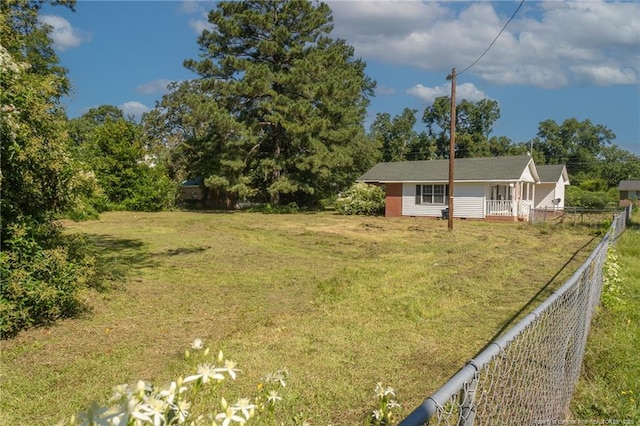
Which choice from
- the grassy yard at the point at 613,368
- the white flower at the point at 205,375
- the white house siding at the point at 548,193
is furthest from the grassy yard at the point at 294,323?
the white house siding at the point at 548,193

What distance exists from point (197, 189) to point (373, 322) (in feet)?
134

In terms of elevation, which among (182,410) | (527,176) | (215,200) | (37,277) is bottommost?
(215,200)

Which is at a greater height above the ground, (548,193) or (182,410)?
(182,410)

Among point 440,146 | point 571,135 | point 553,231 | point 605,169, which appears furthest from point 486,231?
point 571,135

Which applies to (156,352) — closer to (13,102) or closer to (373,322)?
(373,322)

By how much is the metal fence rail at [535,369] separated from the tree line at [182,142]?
15.4ft

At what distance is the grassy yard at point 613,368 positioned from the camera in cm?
356

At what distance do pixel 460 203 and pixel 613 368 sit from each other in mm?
21779

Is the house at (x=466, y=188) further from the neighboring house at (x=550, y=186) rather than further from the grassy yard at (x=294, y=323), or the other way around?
the grassy yard at (x=294, y=323)

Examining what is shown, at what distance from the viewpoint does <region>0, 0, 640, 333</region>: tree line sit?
5.06m

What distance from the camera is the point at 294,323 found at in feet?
19.0

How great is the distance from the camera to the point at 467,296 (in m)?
7.33

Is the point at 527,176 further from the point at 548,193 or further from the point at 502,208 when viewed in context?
the point at 548,193

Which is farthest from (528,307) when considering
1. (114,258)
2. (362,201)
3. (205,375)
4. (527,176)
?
(362,201)
